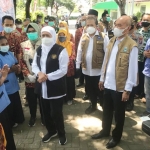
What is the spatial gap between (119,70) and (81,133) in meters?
1.50

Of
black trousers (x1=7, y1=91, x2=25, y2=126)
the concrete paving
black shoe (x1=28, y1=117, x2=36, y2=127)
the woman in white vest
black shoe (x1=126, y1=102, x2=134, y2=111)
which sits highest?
the woman in white vest

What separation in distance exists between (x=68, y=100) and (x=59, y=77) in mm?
2071

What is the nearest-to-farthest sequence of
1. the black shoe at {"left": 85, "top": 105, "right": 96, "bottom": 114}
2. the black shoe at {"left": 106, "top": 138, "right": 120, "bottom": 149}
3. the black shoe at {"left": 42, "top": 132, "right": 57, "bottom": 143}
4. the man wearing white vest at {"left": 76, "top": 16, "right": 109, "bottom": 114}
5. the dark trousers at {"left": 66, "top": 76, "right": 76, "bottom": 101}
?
1. the black shoe at {"left": 106, "top": 138, "right": 120, "bottom": 149}
2. the black shoe at {"left": 42, "top": 132, "right": 57, "bottom": 143}
3. the man wearing white vest at {"left": 76, "top": 16, "right": 109, "bottom": 114}
4. the black shoe at {"left": 85, "top": 105, "right": 96, "bottom": 114}
5. the dark trousers at {"left": 66, "top": 76, "right": 76, "bottom": 101}

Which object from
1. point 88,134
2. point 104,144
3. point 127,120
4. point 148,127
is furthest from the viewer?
point 127,120

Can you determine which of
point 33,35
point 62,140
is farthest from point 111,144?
point 33,35

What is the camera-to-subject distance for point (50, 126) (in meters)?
3.44

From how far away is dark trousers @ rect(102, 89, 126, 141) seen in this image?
303 centimetres

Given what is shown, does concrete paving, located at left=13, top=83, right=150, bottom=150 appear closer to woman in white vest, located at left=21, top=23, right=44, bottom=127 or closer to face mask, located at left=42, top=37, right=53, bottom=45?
woman in white vest, located at left=21, top=23, right=44, bottom=127

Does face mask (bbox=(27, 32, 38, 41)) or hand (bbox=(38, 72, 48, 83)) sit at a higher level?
face mask (bbox=(27, 32, 38, 41))

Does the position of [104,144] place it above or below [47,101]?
below

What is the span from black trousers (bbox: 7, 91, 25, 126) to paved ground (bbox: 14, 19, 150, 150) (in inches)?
7.4

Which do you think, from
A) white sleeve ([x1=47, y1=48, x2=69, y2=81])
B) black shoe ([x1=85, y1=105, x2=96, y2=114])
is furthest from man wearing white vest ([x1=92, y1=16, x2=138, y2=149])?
black shoe ([x1=85, y1=105, x2=96, y2=114])

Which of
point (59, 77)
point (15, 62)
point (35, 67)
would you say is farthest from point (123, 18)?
point (15, 62)

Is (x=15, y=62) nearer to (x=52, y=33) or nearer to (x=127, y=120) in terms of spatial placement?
(x=52, y=33)
